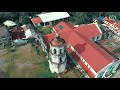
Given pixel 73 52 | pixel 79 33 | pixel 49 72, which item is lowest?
pixel 49 72

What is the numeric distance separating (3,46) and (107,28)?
29.3 m

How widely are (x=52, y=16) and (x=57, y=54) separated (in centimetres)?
2290

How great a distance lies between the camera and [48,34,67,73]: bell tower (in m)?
33.9

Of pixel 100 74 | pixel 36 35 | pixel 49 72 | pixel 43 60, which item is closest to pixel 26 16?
pixel 36 35

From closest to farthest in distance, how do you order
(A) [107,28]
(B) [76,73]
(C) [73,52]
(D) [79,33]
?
(B) [76,73] → (C) [73,52] → (D) [79,33] → (A) [107,28]

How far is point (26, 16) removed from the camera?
5597cm

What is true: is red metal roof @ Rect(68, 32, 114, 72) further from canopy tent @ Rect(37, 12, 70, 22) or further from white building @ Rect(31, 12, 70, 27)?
canopy tent @ Rect(37, 12, 70, 22)

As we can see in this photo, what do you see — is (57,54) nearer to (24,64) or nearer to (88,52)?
(88,52)

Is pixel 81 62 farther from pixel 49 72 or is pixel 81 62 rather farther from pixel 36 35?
pixel 36 35

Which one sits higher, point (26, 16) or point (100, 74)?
point (26, 16)

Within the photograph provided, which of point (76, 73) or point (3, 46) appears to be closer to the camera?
point (76, 73)

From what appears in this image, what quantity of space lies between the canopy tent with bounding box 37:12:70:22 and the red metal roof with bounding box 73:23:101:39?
430 inches

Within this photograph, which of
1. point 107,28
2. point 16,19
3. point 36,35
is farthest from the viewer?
point 16,19

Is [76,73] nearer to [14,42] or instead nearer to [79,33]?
[79,33]
